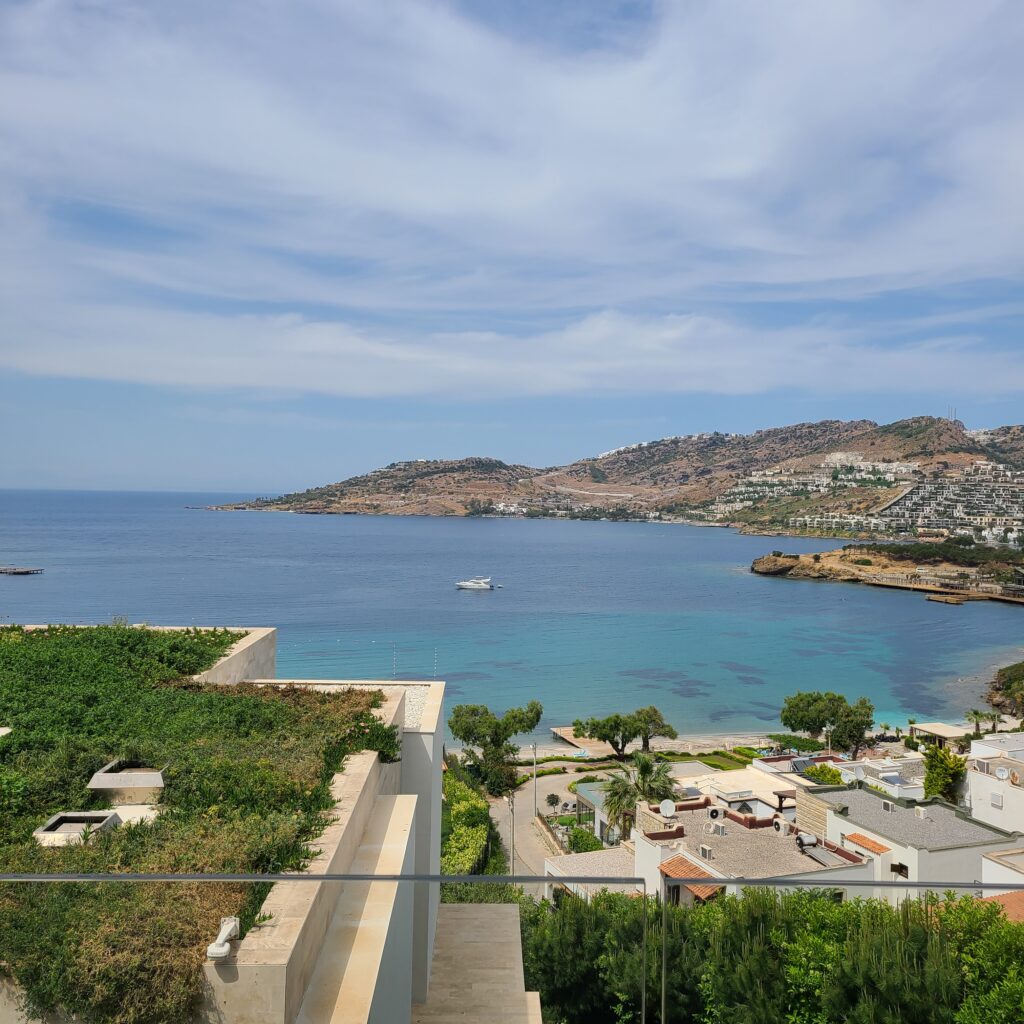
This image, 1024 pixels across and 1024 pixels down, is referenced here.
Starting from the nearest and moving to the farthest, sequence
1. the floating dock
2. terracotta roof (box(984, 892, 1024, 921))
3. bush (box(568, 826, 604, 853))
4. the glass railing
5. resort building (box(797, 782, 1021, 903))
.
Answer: the glass railing
terracotta roof (box(984, 892, 1024, 921))
resort building (box(797, 782, 1021, 903))
bush (box(568, 826, 604, 853))
the floating dock

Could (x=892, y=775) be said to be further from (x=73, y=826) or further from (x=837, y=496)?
(x=837, y=496)

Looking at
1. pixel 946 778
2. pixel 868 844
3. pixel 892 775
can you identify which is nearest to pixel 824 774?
pixel 892 775

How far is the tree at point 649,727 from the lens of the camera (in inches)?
1114

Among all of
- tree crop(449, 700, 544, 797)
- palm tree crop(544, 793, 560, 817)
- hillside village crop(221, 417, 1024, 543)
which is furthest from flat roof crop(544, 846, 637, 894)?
hillside village crop(221, 417, 1024, 543)

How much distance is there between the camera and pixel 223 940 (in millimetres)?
3143

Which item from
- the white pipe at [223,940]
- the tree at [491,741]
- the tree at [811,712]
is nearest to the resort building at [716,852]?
the tree at [491,741]

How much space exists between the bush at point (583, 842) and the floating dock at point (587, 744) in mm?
8555

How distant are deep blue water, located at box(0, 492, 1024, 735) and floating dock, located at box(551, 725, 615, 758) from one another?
1953 millimetres

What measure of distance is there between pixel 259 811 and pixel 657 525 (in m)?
173

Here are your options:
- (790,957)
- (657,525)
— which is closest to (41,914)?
(790,957)

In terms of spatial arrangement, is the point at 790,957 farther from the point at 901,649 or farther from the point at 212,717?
the point at 901,649

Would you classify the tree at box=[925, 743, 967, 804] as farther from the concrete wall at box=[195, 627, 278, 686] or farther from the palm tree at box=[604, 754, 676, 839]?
the concrete wall at box=[195, 627, 278, 686]

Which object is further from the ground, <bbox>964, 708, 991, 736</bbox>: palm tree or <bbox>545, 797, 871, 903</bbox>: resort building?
<bbox>545, 797, 871, 903</bbox>: resort building

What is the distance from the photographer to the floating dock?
29266mm
